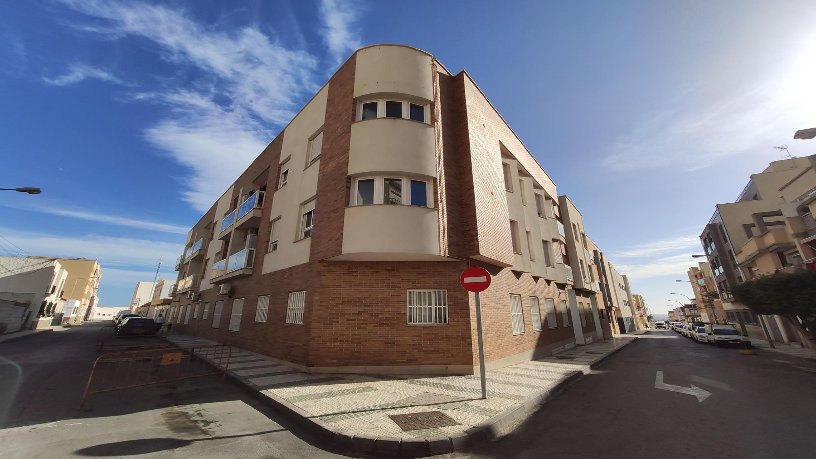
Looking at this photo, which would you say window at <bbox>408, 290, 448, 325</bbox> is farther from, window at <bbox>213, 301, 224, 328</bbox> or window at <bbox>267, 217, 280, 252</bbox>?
window at <bbox>213, 301, 224, 328</bbox>

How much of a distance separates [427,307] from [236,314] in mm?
12317

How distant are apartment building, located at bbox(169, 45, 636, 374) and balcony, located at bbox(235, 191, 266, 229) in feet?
0.41

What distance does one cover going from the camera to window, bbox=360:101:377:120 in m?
11.8

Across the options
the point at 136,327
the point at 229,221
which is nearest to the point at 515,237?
the point at 229,221

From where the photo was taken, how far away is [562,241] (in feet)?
72.4

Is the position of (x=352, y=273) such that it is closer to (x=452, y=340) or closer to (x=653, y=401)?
(x=452, y=340)

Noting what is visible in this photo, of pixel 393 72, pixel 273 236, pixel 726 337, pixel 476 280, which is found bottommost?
pixel 726 337

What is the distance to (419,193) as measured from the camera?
10.6 metres

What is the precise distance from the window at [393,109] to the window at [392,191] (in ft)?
9.46

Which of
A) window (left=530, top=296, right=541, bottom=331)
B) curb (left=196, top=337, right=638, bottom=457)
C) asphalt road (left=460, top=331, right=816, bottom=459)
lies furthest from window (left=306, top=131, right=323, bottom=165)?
window (left=530, top=296, right=541, bottom=331)

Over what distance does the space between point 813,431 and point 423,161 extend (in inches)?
→ 399

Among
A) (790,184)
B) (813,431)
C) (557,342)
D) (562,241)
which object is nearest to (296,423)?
(813,431)

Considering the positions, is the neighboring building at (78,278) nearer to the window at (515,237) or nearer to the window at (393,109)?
the window at (393,109)

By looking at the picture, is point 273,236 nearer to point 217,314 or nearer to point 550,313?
point 217,314
